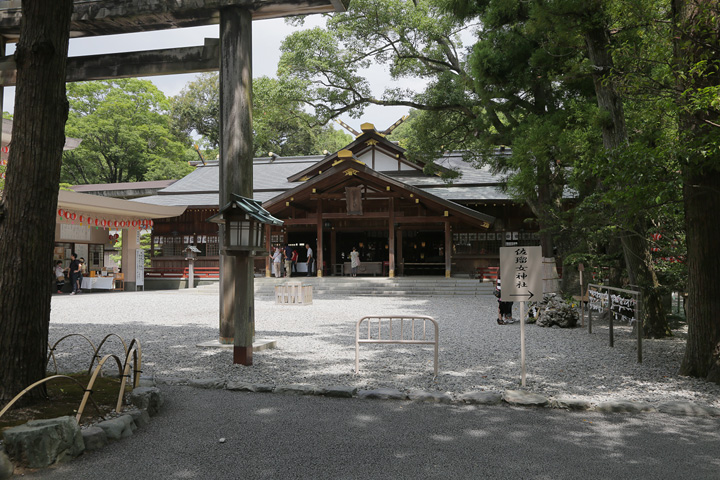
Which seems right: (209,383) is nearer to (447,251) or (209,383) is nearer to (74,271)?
(447,251)

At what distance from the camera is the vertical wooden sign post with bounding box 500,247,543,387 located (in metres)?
5.31

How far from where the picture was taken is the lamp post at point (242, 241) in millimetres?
6227

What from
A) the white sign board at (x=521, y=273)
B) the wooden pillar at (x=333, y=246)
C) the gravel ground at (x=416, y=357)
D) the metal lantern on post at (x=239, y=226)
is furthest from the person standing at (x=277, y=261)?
the white sign board at (x=521, y=273)

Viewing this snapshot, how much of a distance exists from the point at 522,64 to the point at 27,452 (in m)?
12.2

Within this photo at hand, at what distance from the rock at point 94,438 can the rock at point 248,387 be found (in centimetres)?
161

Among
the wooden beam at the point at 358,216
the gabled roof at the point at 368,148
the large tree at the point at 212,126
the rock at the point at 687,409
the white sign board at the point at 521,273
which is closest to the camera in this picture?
the rock at the point at 687,409

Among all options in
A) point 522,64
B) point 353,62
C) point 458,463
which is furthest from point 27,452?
point 353,62

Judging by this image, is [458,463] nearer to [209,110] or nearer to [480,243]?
[480,243]

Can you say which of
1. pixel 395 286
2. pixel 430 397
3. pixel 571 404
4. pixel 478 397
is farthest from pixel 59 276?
pixel 571 404

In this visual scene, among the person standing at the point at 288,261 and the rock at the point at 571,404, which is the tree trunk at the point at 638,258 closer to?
the rock at the point at 571,404

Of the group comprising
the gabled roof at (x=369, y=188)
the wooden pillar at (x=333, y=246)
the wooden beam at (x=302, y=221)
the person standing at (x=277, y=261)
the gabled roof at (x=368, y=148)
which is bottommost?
the person standing at (x=277, y=261)

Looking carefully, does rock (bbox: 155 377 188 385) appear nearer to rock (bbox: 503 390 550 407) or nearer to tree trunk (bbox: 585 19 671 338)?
rock (bbox: 503 390 550 407)

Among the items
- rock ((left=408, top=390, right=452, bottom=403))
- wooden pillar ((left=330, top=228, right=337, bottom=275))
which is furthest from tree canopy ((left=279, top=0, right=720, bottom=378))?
wooden pillar ((left=330, top=228, right=337, bottom=275))

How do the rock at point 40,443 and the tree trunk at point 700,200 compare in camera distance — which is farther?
the tree trunk at point 700,200
